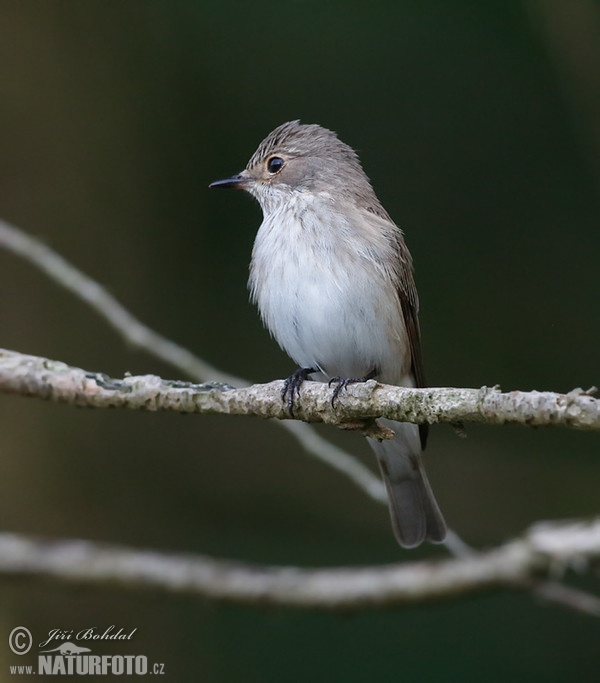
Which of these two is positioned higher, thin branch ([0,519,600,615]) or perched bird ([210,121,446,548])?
perched bird ([210,121,446,548])

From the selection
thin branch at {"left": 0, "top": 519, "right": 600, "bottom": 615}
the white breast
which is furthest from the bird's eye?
thin branch at {"left": 0, "top": 519, "right": 600, "bottom": 615}

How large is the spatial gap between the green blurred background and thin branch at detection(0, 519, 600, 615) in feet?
3.60

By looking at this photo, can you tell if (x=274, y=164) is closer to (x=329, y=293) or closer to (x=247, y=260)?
(x=329, y=293)

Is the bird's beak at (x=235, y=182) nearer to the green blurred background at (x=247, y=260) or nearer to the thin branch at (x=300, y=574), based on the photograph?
the green blurred background at (x=247, y=260)

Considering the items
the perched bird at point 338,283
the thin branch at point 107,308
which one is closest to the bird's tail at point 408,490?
the perched bird at point 338,283

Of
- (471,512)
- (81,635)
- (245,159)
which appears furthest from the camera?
(245,159)

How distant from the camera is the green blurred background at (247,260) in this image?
6.19 metres

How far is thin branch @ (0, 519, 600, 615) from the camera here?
460cm

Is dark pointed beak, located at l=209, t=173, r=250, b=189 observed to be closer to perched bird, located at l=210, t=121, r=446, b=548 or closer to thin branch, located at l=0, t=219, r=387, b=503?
perched bird, located at l=210, t=121, r=446, b=548

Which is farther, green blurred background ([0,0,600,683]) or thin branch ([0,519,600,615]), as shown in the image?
green blurred background ([0,0,600,683])

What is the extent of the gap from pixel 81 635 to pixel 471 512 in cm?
243

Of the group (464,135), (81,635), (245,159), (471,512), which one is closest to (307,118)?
(245,159)

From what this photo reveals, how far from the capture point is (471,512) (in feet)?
21.1

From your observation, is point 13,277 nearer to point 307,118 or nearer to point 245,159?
point 245,159
